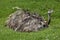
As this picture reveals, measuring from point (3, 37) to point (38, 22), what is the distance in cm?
628

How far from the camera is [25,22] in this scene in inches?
1051

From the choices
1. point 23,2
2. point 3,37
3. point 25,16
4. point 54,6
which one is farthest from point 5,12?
point 3,37

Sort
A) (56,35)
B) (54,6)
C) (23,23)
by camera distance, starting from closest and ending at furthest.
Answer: (56,35) → (23,23) → (54,6)

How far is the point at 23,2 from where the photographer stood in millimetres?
45625

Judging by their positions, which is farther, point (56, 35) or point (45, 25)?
point (45, 25)

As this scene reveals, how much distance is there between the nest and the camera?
84.9 feet

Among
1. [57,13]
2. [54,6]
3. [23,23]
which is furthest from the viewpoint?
[54,6]

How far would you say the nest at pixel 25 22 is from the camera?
84.9 feet

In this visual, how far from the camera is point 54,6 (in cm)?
4403

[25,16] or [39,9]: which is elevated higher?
[25,16]

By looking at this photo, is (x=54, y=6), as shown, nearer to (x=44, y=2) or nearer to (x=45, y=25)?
(x=44, y=2)


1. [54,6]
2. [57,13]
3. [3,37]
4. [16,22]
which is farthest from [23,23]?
[54,6]

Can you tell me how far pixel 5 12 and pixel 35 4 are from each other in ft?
19.4

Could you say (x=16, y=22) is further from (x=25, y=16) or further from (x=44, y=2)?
(x=44, y=2)
